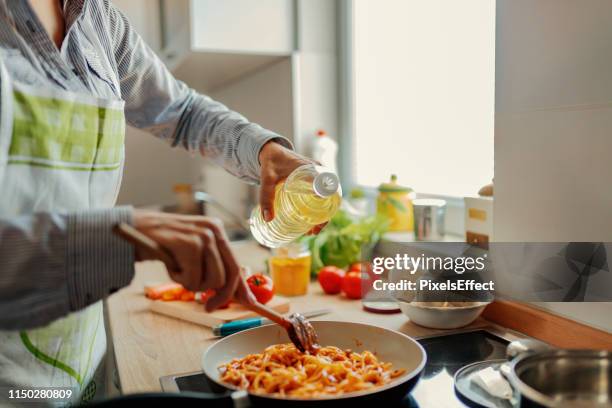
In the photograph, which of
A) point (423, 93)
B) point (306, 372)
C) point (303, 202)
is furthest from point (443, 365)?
point (423, 93)

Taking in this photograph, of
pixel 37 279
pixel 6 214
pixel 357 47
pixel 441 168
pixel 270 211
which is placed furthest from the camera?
pixel 357 47

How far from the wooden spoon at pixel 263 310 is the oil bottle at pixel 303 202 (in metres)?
0.20

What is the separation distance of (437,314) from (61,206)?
2.20 feet

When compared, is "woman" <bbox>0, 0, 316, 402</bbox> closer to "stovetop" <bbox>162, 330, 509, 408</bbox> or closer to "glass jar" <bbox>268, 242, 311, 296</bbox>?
"stovetop" <bbox>162, 330, 509, 408</bbox>

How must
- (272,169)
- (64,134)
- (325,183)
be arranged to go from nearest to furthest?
(64,134) < (325,183) < (272,169)

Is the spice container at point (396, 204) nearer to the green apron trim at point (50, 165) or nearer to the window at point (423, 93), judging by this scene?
the window at point (423, 93)

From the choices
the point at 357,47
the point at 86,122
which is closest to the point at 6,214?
the point at 86,122

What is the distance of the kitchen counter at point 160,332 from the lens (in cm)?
92

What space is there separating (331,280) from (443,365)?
19.8 inches

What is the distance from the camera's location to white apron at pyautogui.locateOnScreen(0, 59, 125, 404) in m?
0.72

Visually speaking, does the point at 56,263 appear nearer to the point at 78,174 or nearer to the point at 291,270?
the point at 78,174

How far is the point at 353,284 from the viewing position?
1337 millimetres

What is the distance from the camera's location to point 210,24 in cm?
186

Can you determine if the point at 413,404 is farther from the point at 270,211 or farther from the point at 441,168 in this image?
the point at 441,168
